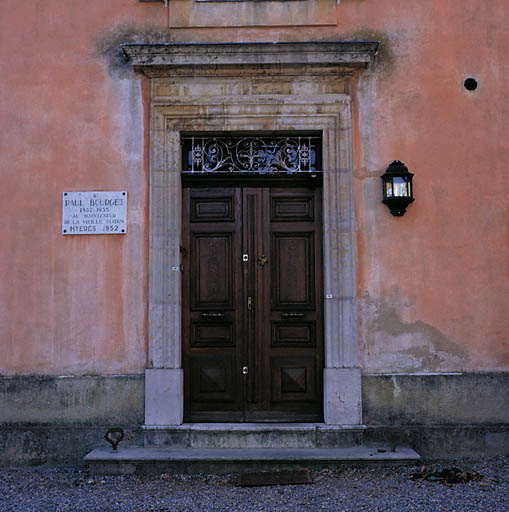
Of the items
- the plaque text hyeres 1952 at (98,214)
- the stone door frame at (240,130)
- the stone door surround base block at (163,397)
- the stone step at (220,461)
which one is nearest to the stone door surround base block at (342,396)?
the stone door frame at (240,130)

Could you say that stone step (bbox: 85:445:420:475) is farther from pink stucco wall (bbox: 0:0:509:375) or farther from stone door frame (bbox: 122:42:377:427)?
pink stucco wall (bbox: 0:0:509:375)

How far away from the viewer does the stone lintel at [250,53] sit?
18.8 ft

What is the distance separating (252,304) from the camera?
233 inches

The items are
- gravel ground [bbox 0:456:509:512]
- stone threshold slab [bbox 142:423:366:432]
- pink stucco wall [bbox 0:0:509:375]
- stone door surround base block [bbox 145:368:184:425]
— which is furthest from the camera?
pink stucco wall [bbox 0:0:509:375]

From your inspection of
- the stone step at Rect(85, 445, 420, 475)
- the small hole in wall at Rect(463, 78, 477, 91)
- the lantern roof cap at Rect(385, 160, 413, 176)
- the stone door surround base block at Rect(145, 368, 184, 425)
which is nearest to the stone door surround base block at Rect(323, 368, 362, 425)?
the stone step at Rect(85, 445, 420, 475)

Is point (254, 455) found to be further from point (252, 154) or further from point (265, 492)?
point (252, 154)

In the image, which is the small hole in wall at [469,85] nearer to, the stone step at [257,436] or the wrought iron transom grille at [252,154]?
the wrought iron transom grille at [252,154]

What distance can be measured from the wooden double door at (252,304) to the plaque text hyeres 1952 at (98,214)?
622 mm

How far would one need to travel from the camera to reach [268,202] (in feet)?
19.7

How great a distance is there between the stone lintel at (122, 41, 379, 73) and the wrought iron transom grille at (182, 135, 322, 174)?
701 millimetres

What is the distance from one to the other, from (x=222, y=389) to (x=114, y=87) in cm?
306

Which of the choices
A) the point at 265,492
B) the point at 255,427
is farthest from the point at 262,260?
the point at 265,492

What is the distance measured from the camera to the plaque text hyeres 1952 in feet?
19.0

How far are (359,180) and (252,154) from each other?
107 centimetres
